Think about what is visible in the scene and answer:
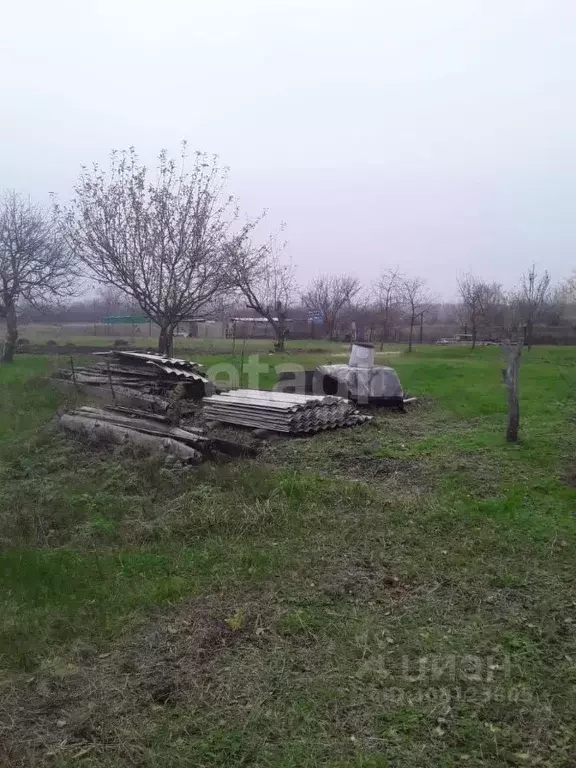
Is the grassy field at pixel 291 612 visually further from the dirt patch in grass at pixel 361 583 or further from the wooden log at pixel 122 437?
the wooden log at pixel 122 437

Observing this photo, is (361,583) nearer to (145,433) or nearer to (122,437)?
(145,433)

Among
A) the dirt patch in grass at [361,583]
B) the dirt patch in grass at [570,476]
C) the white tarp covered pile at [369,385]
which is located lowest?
the dirt patch in grass at [361,583]

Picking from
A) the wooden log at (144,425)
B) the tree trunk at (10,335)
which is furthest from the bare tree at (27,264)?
the wooden log at (144,425)

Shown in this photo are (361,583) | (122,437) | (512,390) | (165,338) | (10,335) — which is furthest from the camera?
(10,335)

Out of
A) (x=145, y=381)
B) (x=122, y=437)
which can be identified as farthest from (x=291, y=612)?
(x=145, y=381)

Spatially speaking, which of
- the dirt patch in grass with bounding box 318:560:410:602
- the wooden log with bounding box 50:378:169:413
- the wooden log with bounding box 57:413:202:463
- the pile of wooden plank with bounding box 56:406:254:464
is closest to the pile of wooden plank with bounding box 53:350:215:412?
the wooden log with bounding box 50:378:169:413

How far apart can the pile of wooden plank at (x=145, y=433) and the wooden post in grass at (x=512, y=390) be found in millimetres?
3517

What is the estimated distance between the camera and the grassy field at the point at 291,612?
9.00ft

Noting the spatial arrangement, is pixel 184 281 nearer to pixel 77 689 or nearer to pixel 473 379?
pixel 473 379

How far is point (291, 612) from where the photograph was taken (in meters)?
3.82

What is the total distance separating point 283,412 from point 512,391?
3248mm

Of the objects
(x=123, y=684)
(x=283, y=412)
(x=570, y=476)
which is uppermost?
(x=283, y=412)

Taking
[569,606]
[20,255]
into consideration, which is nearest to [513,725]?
[569,606]

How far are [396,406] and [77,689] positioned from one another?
8721 millimetres
